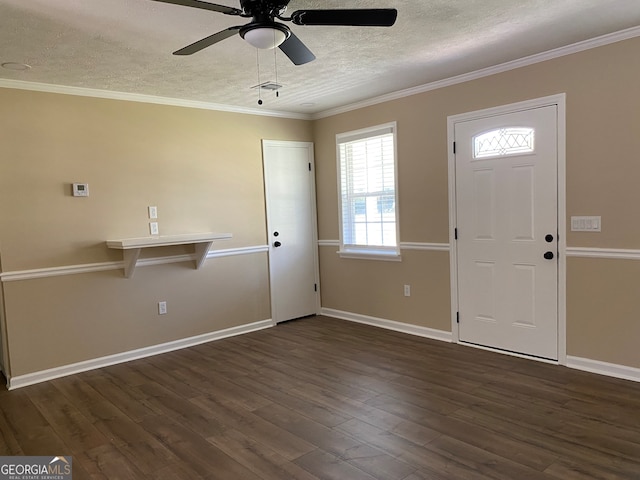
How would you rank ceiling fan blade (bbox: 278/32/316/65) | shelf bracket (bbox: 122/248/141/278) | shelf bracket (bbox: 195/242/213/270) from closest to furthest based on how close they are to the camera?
1. ceiling fan blade (bbox: 278/32/316/65)
2. shelf bracket (bbox: 122/248/141/278)
3. shelf bracket (bbox: 195/242/213/270)

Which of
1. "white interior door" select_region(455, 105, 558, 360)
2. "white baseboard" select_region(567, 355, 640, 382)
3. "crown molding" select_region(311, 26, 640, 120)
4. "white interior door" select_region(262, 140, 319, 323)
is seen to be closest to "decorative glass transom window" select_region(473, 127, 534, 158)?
"white interior door" select_region(455, 105, 558, 360)

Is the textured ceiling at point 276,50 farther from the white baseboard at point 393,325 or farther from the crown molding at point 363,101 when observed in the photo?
the white baseboard at point 393,325

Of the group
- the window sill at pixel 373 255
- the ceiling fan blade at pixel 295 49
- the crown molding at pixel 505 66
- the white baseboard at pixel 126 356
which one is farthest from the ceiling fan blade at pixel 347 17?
the white baseboard at pixel 126 356

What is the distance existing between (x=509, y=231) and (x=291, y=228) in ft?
8.44

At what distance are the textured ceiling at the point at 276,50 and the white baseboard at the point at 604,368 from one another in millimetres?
2416

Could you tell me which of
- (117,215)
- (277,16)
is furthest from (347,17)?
(117,215)

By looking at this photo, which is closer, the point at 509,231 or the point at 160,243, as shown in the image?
the point at 509,231

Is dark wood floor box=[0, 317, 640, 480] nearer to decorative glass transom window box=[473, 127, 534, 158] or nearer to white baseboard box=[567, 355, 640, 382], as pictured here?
white baseboard box=[567, 355, 640, 382]

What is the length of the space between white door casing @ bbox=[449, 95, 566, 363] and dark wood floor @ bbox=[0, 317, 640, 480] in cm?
27

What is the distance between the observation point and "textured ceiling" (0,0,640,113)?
2602mm

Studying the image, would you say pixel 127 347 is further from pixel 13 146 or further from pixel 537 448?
pixel 537 448

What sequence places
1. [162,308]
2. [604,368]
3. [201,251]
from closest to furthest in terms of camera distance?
[604,368], [162,308], [201,251]

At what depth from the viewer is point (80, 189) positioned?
159 inches

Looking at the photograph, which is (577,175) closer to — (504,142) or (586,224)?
(586,224)
